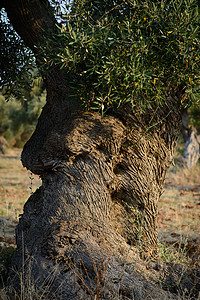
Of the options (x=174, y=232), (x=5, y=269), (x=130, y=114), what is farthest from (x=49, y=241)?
(x=174, y=232)

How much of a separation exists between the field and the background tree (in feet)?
2.53

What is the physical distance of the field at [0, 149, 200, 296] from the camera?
17.1 ft

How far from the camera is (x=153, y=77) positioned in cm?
376

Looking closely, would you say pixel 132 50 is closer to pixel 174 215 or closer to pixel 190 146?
pixel 174 215

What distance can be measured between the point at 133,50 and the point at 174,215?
23.3ft

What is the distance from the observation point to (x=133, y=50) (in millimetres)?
3389

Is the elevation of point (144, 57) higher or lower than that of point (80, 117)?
higher

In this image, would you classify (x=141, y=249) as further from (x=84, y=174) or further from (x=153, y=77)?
(x=153, y=77)

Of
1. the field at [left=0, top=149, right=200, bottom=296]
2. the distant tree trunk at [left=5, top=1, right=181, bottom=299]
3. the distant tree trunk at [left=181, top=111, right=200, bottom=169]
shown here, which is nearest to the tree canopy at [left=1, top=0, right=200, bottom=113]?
the distant tree trunk at [left=5, top=1, right=181, bottom=299]

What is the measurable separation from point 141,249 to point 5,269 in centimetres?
177

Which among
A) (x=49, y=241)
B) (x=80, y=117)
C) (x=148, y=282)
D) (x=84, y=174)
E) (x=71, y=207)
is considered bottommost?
(x=148, y=282)

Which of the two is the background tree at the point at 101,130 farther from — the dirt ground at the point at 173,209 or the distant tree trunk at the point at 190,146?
the distant tree trunk at the point at 190,146

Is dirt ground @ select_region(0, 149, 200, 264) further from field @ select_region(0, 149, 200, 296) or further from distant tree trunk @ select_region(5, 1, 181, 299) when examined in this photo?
distant tree trunk @ select_region(5, 1, 181, 299)

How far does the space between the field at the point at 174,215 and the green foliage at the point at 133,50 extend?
1.97m
